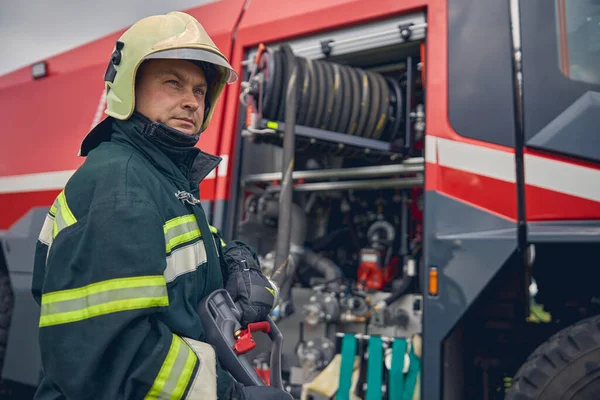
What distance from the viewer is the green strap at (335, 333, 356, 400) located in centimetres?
254

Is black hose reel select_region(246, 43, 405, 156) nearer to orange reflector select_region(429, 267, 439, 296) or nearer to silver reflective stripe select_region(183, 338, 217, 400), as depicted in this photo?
orange reflector select_region(429, 267, 439, 296)

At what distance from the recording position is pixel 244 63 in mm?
2797

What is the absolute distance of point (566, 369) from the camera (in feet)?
5.71

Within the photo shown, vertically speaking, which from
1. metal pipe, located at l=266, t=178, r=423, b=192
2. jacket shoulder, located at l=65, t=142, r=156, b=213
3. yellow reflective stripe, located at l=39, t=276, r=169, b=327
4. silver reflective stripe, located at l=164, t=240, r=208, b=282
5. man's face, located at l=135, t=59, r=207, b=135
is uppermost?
metal pipe, located at l=266, t=178, r=423, b=192

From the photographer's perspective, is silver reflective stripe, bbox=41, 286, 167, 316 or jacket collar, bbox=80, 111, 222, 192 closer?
silver reflective stripe, bbox=41, 286, 167, 316

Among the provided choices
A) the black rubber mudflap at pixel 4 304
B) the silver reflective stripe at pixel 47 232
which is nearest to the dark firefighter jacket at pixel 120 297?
the silver reflective stripe at pixel 47 232

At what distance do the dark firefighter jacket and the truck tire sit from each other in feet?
4.20

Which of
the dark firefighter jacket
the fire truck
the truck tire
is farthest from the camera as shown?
the fire truck

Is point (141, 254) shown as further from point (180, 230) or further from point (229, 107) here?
point (229, 107)

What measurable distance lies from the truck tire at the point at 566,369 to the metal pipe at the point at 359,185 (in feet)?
3.77

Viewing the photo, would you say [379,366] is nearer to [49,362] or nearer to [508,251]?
[508,251]

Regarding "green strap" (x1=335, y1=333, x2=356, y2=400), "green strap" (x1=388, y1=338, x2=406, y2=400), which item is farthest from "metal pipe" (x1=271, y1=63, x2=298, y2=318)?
"green strap" (x1=388, y1=338, x2=406, y2=400)

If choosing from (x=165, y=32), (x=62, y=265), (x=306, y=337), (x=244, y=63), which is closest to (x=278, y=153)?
(x=244, y=63)

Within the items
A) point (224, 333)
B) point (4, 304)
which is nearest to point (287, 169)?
point (224, 333)
